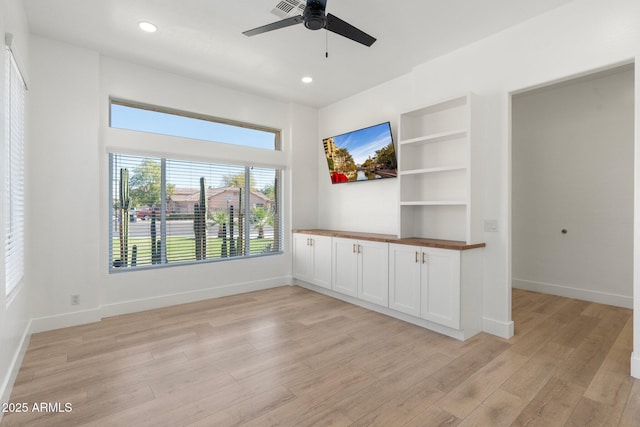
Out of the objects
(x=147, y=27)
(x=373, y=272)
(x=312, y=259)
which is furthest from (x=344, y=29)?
(x=312, y=259)

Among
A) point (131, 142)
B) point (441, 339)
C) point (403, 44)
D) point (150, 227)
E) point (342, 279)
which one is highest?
point (403, 44)

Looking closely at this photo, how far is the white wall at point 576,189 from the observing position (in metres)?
4.08

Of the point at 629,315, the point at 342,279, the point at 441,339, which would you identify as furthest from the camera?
the point at 342,279

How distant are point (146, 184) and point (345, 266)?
277 cm

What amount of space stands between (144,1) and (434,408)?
3.84 meters

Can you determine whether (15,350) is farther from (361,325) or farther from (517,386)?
(517,386)

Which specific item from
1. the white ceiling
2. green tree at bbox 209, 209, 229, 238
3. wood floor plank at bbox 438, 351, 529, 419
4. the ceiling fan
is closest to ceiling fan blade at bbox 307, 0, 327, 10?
the ceiling fan

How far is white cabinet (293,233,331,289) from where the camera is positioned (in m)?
4.64

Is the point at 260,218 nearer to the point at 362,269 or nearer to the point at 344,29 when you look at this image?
the point at 362,269

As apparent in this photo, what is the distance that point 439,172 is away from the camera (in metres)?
3.81

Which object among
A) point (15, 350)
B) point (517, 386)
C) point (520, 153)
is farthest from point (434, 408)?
point (520, 153)

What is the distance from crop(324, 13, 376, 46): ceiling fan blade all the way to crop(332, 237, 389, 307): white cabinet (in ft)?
7.11

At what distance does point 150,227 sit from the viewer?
4109 millimetres

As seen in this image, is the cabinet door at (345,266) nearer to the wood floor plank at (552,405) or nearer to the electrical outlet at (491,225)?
the electrical outlet at (491,225)
